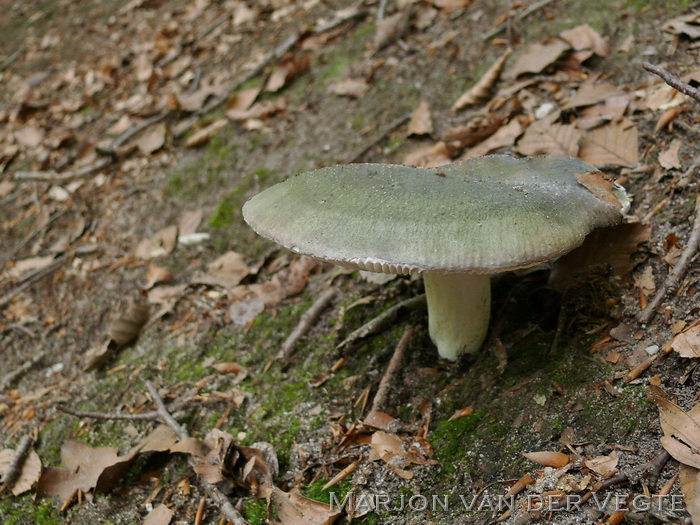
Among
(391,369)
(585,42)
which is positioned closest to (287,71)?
(585,42)

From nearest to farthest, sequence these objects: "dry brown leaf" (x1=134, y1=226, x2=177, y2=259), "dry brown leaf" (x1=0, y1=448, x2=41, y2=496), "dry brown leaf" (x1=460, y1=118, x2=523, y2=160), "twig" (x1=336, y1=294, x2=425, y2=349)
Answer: "dry brown leaf" (x1=0, y1=448, x2=41, y2=496)
"twig" (x1=336, y1=294, x2=425, y2=349)
"dry brown leaf" (x1=460, y1=118, x2=523, y2=160)
"dry brown leaf" (x1=134, y1=226, x2=177, y2=259)

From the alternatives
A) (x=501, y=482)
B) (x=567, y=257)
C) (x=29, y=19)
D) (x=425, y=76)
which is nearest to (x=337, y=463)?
(x=501, y=482)

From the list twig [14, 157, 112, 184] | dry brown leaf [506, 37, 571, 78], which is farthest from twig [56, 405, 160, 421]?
dry brown leaf [506, 37, 571, 78]

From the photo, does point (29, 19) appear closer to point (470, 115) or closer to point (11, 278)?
point (11, 278)

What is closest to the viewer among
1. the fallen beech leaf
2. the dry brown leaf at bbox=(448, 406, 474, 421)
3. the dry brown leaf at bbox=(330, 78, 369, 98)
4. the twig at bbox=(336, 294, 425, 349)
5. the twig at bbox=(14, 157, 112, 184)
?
the fallen beech leaf

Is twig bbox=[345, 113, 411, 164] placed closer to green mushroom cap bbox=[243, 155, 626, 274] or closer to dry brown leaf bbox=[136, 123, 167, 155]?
green mushroom cap bbox=[243, 155, 626, 274]

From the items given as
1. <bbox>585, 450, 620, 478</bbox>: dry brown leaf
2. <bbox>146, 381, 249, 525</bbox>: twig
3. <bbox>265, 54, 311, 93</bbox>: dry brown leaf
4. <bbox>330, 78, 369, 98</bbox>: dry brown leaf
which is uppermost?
<bbox>265, 54, 311, 93</bbox>: dry brown leaf
